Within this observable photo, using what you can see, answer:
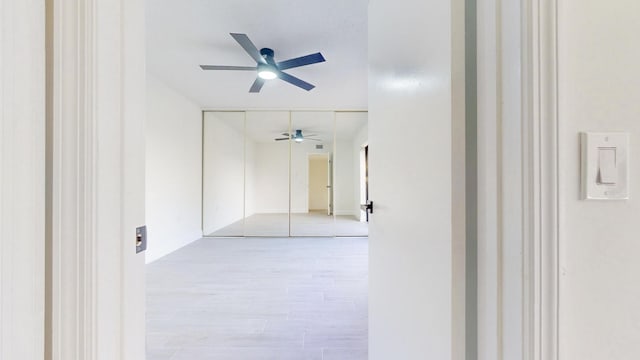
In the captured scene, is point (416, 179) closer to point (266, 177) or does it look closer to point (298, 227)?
point (298, 227)

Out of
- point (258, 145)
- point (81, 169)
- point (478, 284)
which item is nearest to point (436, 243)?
point (478, 284)

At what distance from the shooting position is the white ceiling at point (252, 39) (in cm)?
222

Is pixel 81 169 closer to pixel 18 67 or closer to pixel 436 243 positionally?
pixel 18 67

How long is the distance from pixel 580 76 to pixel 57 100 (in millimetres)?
981

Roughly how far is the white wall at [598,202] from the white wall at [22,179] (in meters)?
0.94

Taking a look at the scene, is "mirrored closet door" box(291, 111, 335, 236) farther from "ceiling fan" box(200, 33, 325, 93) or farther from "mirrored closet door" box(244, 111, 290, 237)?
"ceiling fan" box(200, 33, 325, 93)

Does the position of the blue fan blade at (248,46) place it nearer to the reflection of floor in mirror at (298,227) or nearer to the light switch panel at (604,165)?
the light switch panel at (604,165)

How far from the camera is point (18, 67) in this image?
1.54ft

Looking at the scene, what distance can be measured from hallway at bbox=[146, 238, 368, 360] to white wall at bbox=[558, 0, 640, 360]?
4.84ft

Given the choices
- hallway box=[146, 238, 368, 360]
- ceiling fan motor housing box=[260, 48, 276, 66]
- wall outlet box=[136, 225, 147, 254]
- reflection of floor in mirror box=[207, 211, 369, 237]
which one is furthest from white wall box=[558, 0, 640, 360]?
reflection of floor in mirror box=[207, 211, 369, 237]

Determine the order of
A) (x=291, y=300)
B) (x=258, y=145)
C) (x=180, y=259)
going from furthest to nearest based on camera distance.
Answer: (x=258, y=145) → (x=180, y=259) → (x=291, y=300)

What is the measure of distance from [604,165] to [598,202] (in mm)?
65

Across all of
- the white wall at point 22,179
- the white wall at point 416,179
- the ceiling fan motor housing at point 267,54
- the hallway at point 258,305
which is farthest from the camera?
the ceiling fan motor housing at point 267,54

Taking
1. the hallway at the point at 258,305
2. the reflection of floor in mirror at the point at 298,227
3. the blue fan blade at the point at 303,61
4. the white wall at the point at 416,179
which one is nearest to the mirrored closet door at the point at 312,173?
the reflection of floor in mirror at the point at 298,227
